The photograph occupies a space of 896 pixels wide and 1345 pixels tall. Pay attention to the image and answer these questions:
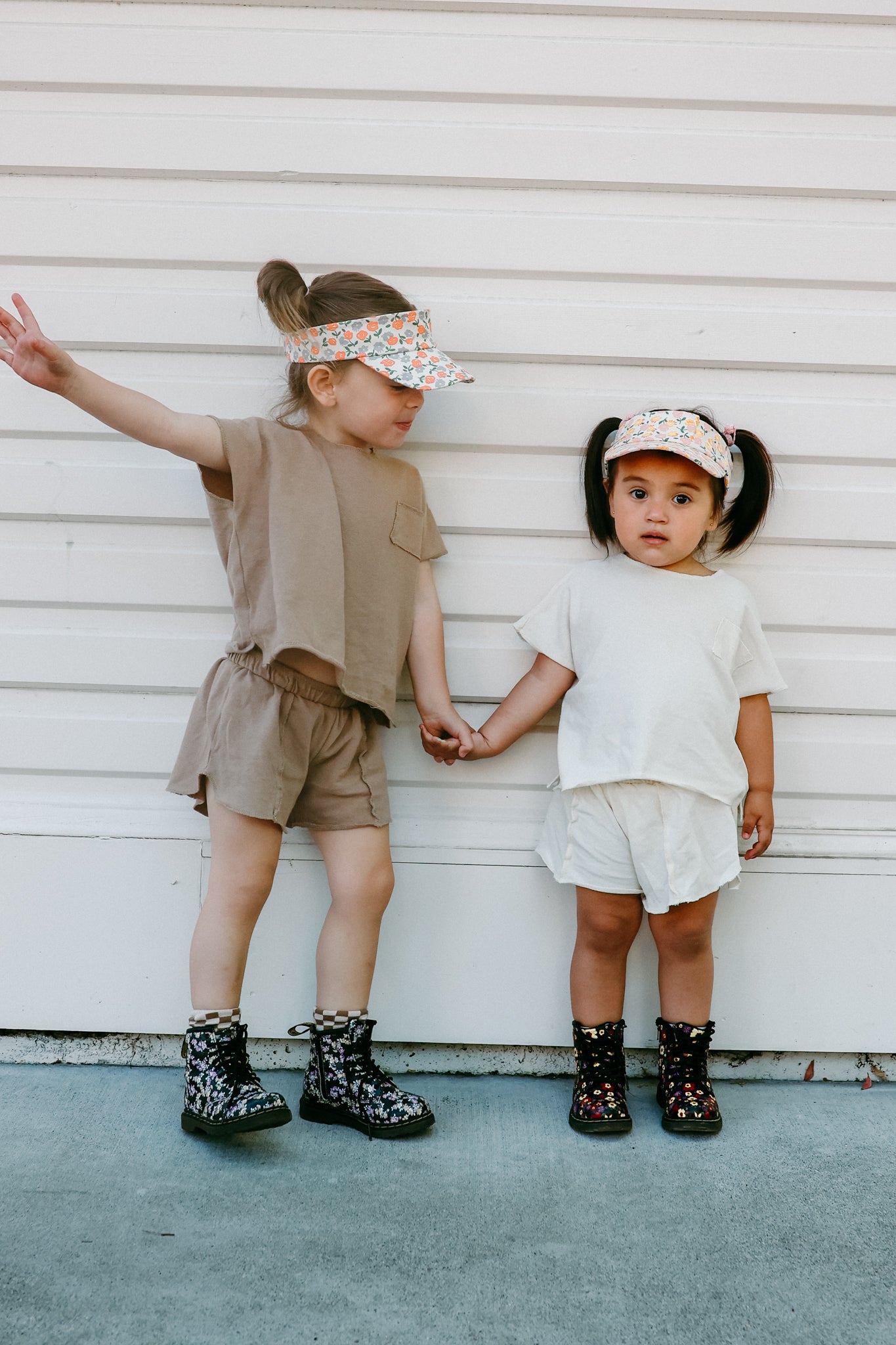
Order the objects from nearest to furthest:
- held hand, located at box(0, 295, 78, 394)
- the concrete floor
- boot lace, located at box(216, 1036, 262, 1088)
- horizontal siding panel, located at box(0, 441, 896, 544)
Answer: the concrete floor → held hand, located at box(0, 295, 78, 394) → boot lace, located at box(216, 1036, 262, 1088) → horizontal siding panel, located at box(0, 441, 896, 544)

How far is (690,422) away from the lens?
2.16 m

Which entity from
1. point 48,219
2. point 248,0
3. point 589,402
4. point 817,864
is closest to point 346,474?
point 589,402

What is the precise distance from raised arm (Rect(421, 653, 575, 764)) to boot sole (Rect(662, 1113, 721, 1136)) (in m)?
0.86

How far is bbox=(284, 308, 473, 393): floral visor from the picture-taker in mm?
2121

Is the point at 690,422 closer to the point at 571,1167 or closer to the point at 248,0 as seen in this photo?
the point at 248,0

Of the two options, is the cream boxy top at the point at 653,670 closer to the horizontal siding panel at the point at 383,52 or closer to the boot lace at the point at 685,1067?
the boot lace at the point at 685,1067

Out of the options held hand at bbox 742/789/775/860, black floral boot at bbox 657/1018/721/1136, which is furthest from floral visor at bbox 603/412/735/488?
black floral boot at bbox 657/1018/721/1136

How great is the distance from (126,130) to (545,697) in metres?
1.58

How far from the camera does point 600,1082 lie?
7.25 ft

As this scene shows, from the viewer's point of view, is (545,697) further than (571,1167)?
Yes

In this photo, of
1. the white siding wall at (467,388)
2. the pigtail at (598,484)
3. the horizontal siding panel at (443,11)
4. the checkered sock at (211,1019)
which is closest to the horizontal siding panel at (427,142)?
the white siding wall at (467,388)

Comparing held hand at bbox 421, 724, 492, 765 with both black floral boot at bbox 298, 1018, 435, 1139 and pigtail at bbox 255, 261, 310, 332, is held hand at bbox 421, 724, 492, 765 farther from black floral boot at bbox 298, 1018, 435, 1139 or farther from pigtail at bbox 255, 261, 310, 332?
pigtail at bbox 255, 261, 310, 332

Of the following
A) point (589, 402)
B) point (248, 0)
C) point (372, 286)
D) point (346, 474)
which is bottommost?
point (346, 474)

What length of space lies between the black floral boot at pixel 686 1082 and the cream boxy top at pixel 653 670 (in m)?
0.52
